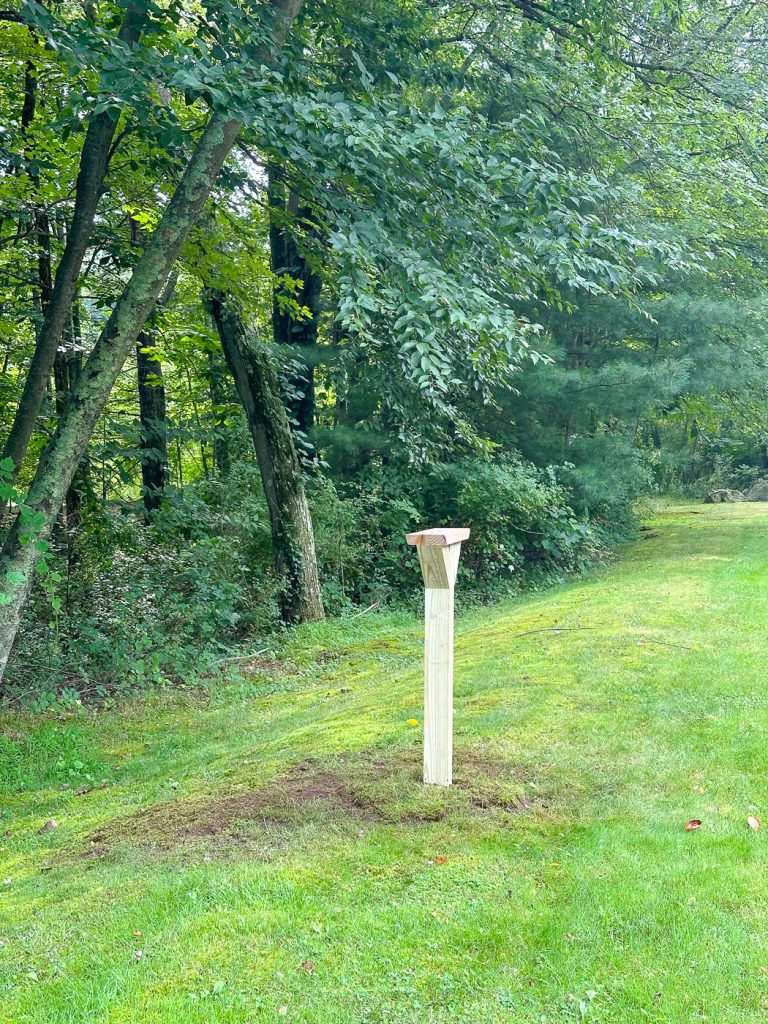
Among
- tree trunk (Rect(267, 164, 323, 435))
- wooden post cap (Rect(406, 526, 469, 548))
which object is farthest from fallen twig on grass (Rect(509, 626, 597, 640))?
tree trunk (Rect(267, 164, 323, 435))

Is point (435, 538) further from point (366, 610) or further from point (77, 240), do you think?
point (366, 610)

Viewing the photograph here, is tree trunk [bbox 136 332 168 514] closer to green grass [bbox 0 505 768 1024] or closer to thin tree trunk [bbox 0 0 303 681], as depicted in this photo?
green grass [bbox 0 505 768 1024]

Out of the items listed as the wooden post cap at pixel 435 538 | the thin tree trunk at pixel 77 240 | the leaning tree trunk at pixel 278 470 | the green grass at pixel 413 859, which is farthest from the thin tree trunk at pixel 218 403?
the wooden post cap at pixel 435 538

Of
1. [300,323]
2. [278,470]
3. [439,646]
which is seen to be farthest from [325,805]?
[300,323]

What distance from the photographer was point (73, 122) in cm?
620

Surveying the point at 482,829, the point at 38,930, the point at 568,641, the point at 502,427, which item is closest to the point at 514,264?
the point at 568,641

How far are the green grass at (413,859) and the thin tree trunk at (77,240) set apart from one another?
271 centimetres

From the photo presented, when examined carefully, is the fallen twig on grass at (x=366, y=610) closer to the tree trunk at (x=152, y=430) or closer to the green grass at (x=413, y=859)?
the tree trunk at (x=152, y=430)

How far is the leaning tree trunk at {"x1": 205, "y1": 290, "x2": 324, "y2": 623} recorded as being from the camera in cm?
1086

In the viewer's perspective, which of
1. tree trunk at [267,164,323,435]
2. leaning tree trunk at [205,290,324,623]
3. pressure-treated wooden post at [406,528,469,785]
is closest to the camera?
pressure-treated wooden post at [406,528,469,785]

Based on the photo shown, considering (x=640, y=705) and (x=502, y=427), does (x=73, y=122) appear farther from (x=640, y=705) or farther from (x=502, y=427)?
(x=502, y=427)

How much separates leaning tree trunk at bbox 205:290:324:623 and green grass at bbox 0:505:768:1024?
13.2 feet

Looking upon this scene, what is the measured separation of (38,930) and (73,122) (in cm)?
536

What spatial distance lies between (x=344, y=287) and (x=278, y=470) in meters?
5.94
